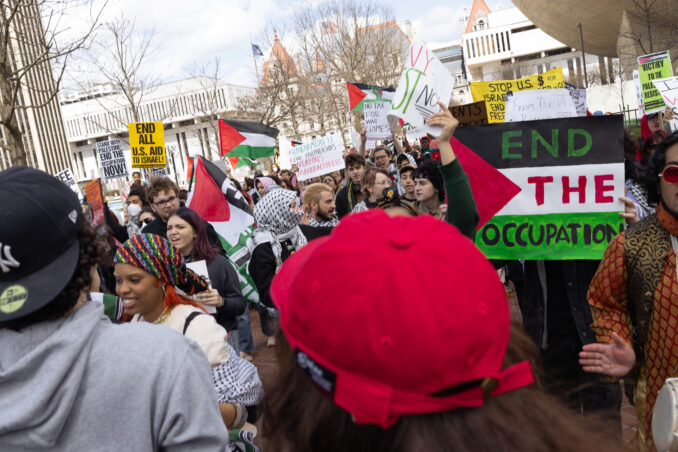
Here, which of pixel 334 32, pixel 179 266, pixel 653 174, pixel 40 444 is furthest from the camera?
pixel 334 32

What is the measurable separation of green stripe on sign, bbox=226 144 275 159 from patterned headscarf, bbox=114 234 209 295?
6.49 meters

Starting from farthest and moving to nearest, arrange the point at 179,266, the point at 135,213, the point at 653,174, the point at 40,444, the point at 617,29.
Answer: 1. the point at 617,29
2. the point at 135,213
3. the point at 179,266
4. the point at 653,174
5. the point at 40,444

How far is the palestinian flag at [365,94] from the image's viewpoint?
11219 millimetres

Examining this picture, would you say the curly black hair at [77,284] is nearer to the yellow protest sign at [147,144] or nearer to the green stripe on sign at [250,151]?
the green stripe on sign at [250,151]

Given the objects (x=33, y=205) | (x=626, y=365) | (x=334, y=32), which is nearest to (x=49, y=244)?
(x=33, y=205)

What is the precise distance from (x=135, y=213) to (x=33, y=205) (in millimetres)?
6522

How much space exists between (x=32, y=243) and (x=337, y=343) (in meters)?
1.01

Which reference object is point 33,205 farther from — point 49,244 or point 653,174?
point 653,174

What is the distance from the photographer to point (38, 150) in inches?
3260

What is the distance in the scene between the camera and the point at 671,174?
7.64 ft

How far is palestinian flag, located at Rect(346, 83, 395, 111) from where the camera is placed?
11.2m

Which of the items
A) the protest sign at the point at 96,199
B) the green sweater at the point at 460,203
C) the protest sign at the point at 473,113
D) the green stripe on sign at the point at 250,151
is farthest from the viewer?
the green stripe on sign at the point at 250,151

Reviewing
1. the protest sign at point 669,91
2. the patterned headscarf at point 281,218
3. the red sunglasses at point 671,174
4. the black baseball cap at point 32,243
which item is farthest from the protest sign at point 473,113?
the black baseball cap at point 32,243

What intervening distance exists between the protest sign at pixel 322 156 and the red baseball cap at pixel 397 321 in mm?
9029
